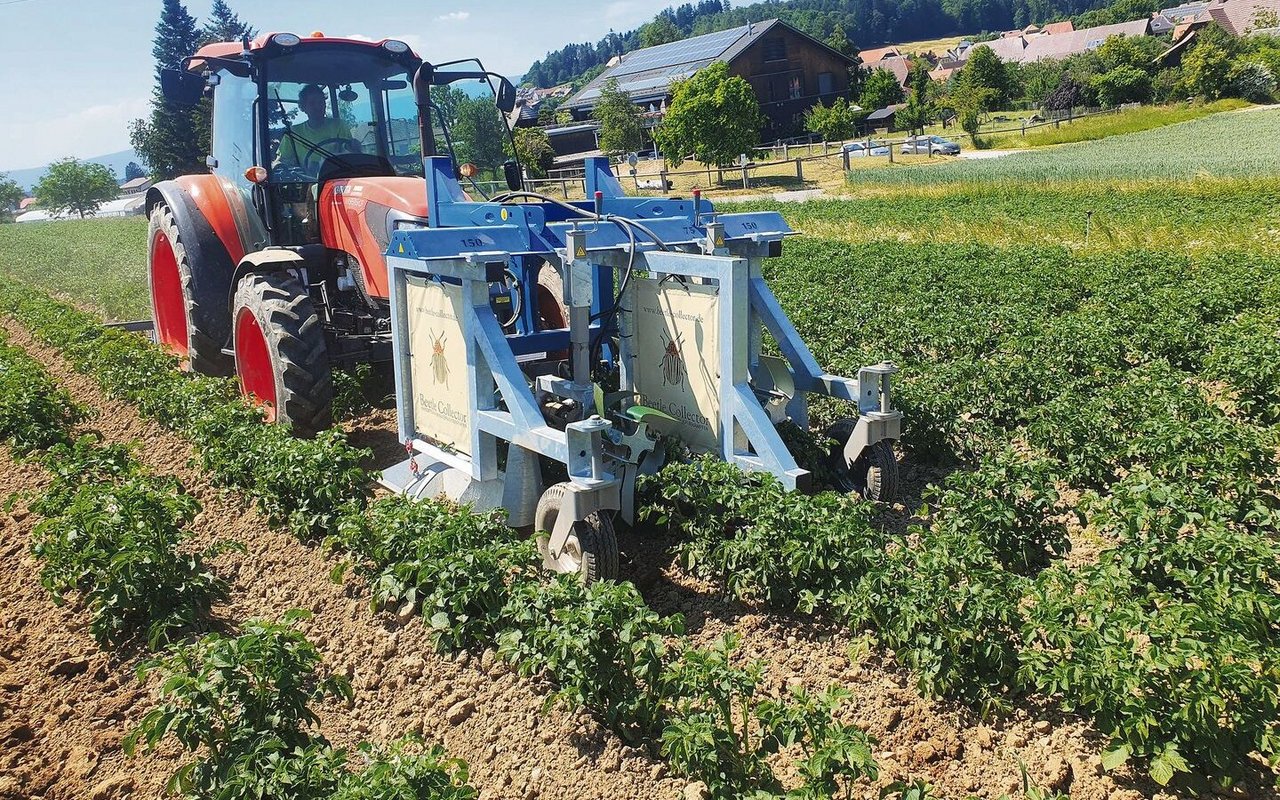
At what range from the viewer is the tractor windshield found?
25.1 ft

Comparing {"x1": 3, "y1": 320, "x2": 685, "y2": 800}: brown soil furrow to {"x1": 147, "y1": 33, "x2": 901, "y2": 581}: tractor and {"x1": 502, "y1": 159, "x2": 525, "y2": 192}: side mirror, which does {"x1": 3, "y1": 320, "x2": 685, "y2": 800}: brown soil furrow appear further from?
{"x1": 502, "y1": 159, "x2": 525, "y2": 192}: side mirror

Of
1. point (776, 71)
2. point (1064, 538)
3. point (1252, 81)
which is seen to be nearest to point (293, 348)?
point (1064, 538)

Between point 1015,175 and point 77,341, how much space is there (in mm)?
23346

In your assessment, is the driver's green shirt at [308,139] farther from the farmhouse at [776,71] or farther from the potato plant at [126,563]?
the farmhouse at [776,71]

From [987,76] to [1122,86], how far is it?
7441mm

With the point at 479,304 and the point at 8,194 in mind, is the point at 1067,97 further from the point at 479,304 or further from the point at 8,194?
the point at 8,194

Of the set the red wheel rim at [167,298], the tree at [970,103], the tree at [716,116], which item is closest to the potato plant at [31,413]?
the red wheel rim at [167,298]

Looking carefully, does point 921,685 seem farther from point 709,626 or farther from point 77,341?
point 77,341

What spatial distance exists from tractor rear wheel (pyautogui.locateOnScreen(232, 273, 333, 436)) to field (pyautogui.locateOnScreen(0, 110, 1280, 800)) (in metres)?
0.42

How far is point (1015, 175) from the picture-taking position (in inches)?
1054

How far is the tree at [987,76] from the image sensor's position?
178ft

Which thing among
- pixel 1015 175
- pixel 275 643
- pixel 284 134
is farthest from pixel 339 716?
pixel 1015 175

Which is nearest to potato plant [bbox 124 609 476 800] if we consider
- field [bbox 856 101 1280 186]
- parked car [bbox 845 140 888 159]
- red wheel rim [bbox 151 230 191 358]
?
red wheel rim [bbox 151 230 191 358]

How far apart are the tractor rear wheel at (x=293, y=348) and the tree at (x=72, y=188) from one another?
99.0 m
